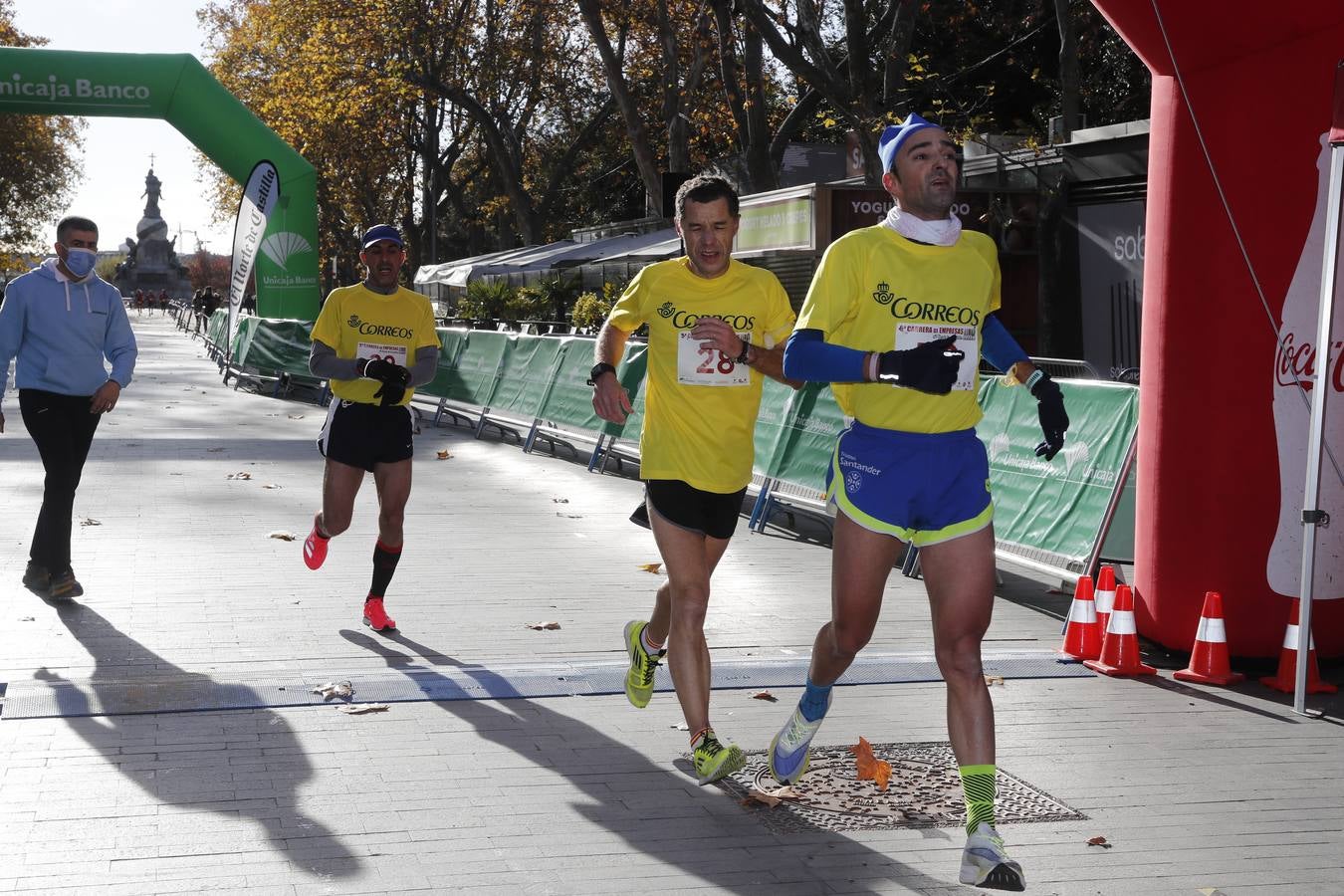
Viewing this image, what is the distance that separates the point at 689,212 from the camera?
541 centimetres

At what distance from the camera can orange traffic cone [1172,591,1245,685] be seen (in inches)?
274

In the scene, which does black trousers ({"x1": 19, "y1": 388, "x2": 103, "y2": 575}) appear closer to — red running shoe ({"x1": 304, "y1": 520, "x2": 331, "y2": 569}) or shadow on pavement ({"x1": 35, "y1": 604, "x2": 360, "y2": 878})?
red running shoe ({"x1": 304, "y1": 520, "x2": 331, "y2": 569})

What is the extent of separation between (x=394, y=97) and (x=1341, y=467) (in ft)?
111

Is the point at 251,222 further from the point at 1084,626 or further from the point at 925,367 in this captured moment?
the point at 925,367

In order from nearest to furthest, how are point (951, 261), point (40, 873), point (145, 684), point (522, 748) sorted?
point (40, 873) < point (951, 261) < point (522, 748) < point (145, 684)

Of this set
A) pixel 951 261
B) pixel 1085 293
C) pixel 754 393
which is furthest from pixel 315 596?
pixel 1085 293

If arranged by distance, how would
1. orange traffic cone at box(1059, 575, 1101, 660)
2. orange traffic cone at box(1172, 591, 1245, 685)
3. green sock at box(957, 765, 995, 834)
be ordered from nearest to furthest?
green sock at box(957, 765, 995, 834), orange traffic cone at box(1172, 591, 1245, 685), orange traffic cone at box(1059, 575, 1101, 660)

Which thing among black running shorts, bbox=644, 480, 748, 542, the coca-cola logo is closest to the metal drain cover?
black running shorts, bbox=644, 480, 748, 542

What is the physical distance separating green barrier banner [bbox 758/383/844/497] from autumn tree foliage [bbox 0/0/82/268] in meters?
48.2

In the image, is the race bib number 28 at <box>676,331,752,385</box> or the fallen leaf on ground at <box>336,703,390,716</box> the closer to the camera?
the race bib number 28 at <box>676,331,752,385</box>

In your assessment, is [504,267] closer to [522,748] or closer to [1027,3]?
[1027,3]

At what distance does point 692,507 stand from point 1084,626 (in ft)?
9.14

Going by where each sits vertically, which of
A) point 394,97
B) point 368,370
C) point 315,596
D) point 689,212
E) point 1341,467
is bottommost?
point 315,596

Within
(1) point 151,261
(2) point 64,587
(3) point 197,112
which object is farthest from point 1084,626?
(1) point 151,261
